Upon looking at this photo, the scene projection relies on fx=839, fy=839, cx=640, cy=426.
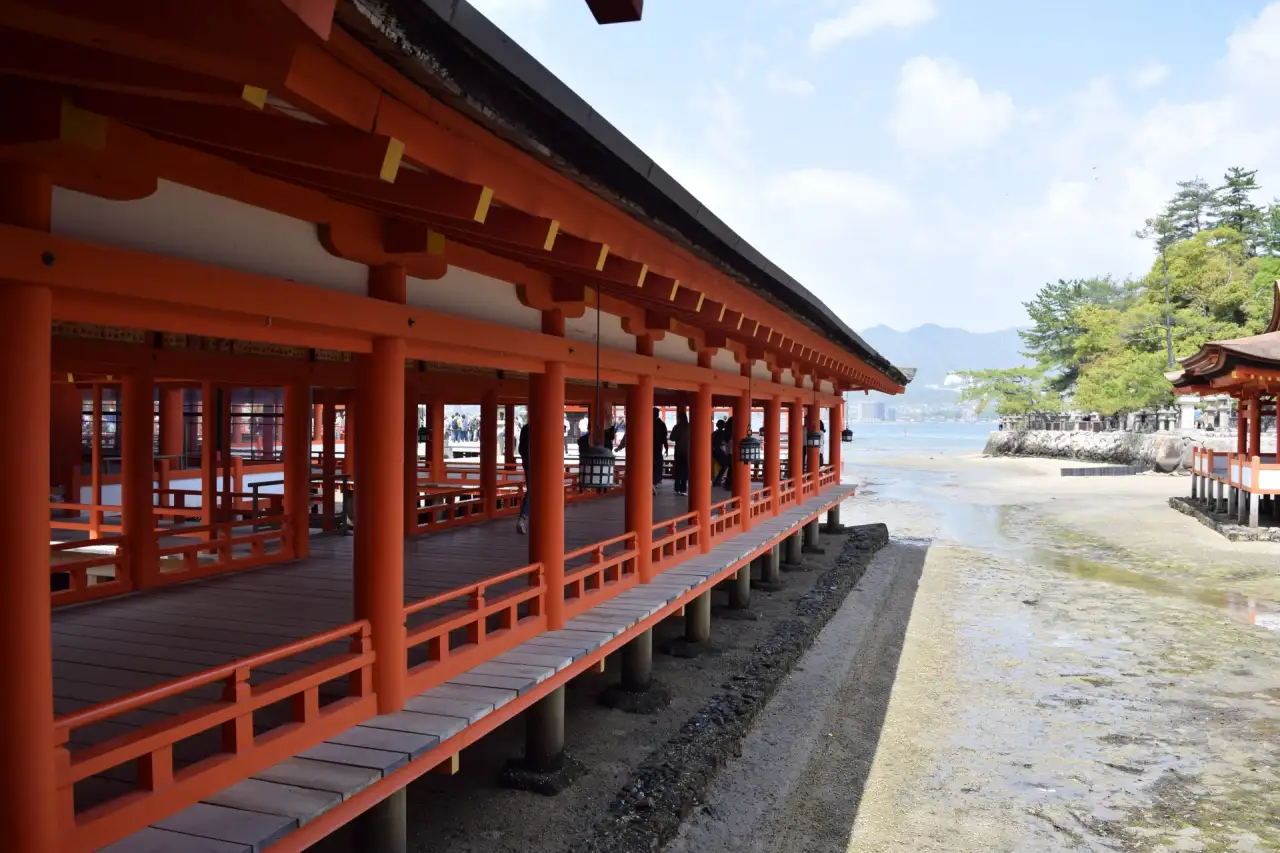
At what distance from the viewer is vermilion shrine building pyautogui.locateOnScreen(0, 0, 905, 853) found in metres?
2.75

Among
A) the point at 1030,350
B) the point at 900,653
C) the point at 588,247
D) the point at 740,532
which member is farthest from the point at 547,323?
the point at 1030,350

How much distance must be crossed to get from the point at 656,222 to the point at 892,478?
46.7 m

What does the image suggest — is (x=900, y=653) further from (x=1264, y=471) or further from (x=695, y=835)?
(x=1264, y=471)

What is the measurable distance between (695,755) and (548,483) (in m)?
2.86

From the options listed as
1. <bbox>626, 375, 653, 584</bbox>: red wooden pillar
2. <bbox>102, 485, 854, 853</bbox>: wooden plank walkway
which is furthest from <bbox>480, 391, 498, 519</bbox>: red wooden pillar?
<bbox>102, 485, 854, 853</bbox>: wooden plank walkway

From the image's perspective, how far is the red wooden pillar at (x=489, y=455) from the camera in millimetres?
12352

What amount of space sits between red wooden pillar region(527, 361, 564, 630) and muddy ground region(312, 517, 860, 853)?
1.35 meters

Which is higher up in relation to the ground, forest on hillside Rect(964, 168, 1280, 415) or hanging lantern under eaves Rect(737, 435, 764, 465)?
forest on hillside Rect(964, 168, 1280, 415)

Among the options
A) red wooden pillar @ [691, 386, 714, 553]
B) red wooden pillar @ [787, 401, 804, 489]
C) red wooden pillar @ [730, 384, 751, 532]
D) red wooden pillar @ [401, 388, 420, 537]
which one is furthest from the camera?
red wooden pillar @ [787, 401, 804, 489]

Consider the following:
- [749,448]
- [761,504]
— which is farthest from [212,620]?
[761,504]

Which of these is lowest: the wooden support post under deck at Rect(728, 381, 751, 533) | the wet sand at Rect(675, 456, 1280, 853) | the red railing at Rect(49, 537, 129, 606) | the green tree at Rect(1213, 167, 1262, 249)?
the wet sand at Rect(675, 456, 1280, 853)

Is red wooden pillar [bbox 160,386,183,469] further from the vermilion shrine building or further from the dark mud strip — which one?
the dark mud strip

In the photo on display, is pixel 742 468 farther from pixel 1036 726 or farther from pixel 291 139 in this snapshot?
pixel 291 139

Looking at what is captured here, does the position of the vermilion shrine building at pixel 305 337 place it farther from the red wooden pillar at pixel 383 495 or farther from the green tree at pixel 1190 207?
the green tree at pixel 1190 207
